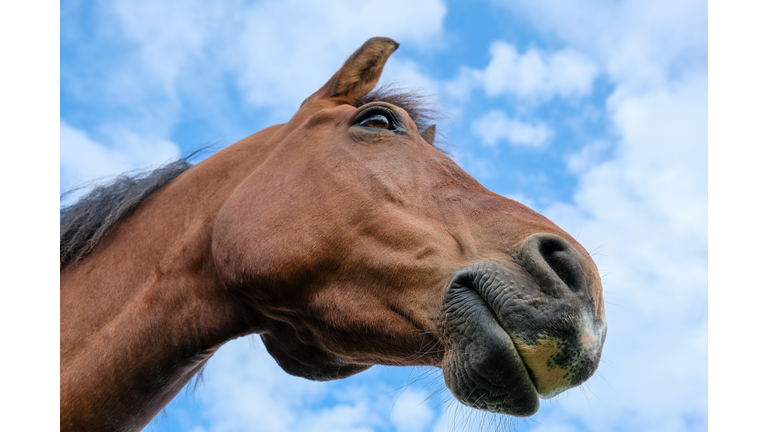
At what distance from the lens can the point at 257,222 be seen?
109 inches

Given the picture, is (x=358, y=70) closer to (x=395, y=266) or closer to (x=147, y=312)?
(x=395, y=266)

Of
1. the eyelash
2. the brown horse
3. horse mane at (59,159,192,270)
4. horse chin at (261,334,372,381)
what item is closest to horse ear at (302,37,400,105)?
the brown horse

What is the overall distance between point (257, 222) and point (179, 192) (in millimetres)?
806

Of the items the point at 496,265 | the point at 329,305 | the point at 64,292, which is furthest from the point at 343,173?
the point at 64,292

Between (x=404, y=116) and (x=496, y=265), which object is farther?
(x=404, y=116)

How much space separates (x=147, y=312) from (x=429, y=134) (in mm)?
2217

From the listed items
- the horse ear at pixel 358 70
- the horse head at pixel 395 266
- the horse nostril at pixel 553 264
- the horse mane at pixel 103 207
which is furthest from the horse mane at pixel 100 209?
the horse nostril at pixel 553 264

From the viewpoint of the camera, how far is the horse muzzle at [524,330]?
1.94 m

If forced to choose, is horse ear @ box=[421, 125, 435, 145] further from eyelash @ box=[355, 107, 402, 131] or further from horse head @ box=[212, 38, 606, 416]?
eyelash @ box=[355, 107, 402, 131]

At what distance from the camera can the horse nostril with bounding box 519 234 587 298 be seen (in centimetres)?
199

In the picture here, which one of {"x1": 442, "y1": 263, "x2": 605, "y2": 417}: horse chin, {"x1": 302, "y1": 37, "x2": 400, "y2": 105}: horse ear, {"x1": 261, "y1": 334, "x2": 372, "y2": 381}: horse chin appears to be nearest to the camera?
{"x1": 442, "y1": 263, "x2": 605, "y2": 417}: horse chin

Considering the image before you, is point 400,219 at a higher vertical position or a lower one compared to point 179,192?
higher

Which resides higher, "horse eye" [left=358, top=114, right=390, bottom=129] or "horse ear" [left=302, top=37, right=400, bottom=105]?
"horse ear" [left=302, top=37, right=400, bottom=105]

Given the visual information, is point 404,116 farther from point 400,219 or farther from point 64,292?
point 64,292
